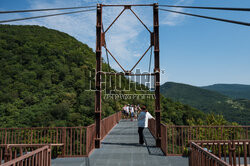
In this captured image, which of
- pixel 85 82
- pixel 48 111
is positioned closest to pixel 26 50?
pixel 85 82

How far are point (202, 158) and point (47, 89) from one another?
181ft

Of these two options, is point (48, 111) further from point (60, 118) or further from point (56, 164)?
point (56, 164)

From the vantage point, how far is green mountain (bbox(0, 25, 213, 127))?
4388cm

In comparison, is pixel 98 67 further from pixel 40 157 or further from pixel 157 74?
pixel 40 157

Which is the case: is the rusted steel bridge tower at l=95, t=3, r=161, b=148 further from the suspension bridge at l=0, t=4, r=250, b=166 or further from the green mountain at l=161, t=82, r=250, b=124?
the green mountain at l=161, t=82, r=250, b=124

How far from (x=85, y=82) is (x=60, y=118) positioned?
16920 mm

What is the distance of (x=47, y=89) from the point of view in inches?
2127

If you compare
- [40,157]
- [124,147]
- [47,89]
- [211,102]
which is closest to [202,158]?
[40,157]

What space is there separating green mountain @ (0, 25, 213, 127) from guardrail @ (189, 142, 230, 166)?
30.5m

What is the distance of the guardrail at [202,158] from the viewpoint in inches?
142

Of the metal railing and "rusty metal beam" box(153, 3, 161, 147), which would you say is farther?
"rusty metal beam" box(153, 3, 161, 147)

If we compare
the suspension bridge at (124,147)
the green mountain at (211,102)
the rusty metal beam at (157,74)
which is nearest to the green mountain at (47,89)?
the rusty metal beam at (157,74)

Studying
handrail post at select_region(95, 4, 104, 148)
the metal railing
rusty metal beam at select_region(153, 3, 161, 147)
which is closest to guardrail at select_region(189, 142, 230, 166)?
the metal railing

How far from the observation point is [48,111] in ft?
148
